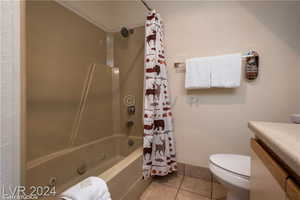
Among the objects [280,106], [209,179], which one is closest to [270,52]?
[280,106]

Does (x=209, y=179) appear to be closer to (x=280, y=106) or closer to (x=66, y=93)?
(x=280, y=106)

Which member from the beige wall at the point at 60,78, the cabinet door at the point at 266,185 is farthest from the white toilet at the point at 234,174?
the beige wall at the point at 60,78

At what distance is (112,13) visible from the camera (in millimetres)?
1952

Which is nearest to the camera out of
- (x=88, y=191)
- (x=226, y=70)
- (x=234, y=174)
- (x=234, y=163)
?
(x=88, y=191)

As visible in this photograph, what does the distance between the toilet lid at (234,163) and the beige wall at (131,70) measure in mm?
970

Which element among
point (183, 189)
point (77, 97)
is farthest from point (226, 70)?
point (77, 97)

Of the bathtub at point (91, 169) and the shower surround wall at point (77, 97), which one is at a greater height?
the shower surround wall at point (77, 97)

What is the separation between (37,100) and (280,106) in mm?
2213

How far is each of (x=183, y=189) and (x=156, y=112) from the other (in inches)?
31.2

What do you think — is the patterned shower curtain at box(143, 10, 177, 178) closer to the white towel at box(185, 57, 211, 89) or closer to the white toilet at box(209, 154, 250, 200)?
the white towel at box(185, 57, 211, 89)

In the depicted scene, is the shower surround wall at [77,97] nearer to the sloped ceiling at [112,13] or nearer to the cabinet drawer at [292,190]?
the sloped ceiling at [112,13]

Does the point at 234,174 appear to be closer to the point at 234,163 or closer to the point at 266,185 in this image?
the point at 234,163

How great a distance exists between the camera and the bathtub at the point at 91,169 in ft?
3.06

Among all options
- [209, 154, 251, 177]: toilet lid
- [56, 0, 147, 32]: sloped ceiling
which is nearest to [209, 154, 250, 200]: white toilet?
[209, 154, 251, 177]: toilet lid
